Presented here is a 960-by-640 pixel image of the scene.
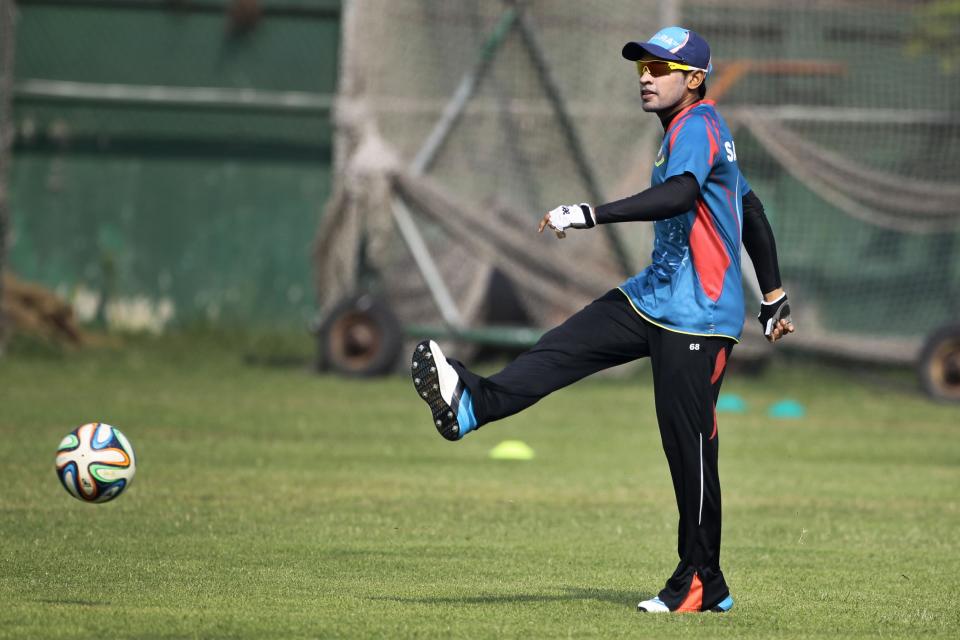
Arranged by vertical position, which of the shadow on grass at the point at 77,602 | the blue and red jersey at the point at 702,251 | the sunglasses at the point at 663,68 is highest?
the sunglasses at the point at 663,68

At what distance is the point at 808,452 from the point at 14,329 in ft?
35.4

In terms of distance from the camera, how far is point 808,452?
13.8 metres

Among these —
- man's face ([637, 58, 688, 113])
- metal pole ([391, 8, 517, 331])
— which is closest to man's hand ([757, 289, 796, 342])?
man's face ([637, 58, 688, 113])

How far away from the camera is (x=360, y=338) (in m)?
19.8

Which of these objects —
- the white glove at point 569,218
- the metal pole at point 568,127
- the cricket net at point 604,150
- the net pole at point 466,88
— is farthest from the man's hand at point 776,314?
the net pole at point 466,88

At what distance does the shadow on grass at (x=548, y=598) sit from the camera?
700cm

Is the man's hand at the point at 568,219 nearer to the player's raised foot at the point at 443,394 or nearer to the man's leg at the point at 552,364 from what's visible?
the man's leg at the point at 552,364

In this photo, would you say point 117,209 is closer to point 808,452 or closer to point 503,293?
point 503,293

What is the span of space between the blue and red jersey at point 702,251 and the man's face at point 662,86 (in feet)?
0.26

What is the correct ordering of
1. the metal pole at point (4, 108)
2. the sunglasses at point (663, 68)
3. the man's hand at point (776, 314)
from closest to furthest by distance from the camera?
1. the sunglasses at point (663, 68)
2. the man's hand at point (776, 314)
3. the metal pole at point (4, 108)

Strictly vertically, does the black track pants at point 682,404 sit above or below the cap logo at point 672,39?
below

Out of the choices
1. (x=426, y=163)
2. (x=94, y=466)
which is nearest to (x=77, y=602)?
(x=94, y=466)

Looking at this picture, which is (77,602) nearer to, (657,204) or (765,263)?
(657,204)

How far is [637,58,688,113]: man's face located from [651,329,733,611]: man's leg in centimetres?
97
